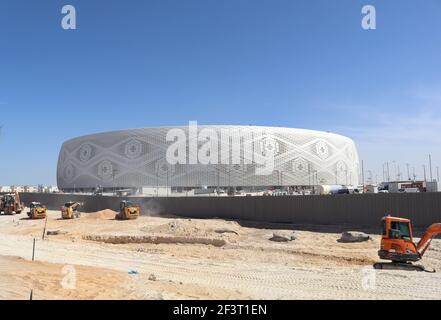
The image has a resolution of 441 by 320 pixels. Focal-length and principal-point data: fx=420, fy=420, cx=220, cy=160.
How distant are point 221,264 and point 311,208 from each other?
15.5 meters

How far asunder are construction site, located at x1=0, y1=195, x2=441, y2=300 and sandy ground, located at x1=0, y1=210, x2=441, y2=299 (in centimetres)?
3

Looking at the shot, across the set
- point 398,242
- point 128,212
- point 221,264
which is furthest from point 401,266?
point 128,212

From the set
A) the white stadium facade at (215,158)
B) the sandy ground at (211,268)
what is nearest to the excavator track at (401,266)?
the sandy ground at (211,268)

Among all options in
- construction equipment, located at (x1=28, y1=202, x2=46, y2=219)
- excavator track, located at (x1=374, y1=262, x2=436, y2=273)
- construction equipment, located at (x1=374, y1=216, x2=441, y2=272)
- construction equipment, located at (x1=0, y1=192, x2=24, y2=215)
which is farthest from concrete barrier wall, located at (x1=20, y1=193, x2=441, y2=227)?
construction equipment, located at (x1=0, y1=192, x2=24, y2=215)

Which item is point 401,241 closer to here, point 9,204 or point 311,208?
point 311,208

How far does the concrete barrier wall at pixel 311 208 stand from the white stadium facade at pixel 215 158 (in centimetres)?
5622

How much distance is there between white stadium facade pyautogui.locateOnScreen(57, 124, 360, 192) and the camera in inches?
4011

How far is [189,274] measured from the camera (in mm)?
14570

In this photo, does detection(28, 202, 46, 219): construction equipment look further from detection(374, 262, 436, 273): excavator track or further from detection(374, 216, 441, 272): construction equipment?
detection(374, 216, 441, 272): construction equipment

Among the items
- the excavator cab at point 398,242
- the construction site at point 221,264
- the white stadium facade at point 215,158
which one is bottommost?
the construction site at point 221,264

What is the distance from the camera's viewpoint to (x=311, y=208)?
31.1m

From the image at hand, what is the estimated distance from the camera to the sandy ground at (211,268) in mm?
10836

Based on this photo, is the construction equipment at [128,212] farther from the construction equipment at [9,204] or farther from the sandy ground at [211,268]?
the construction equipment at [9,204]
